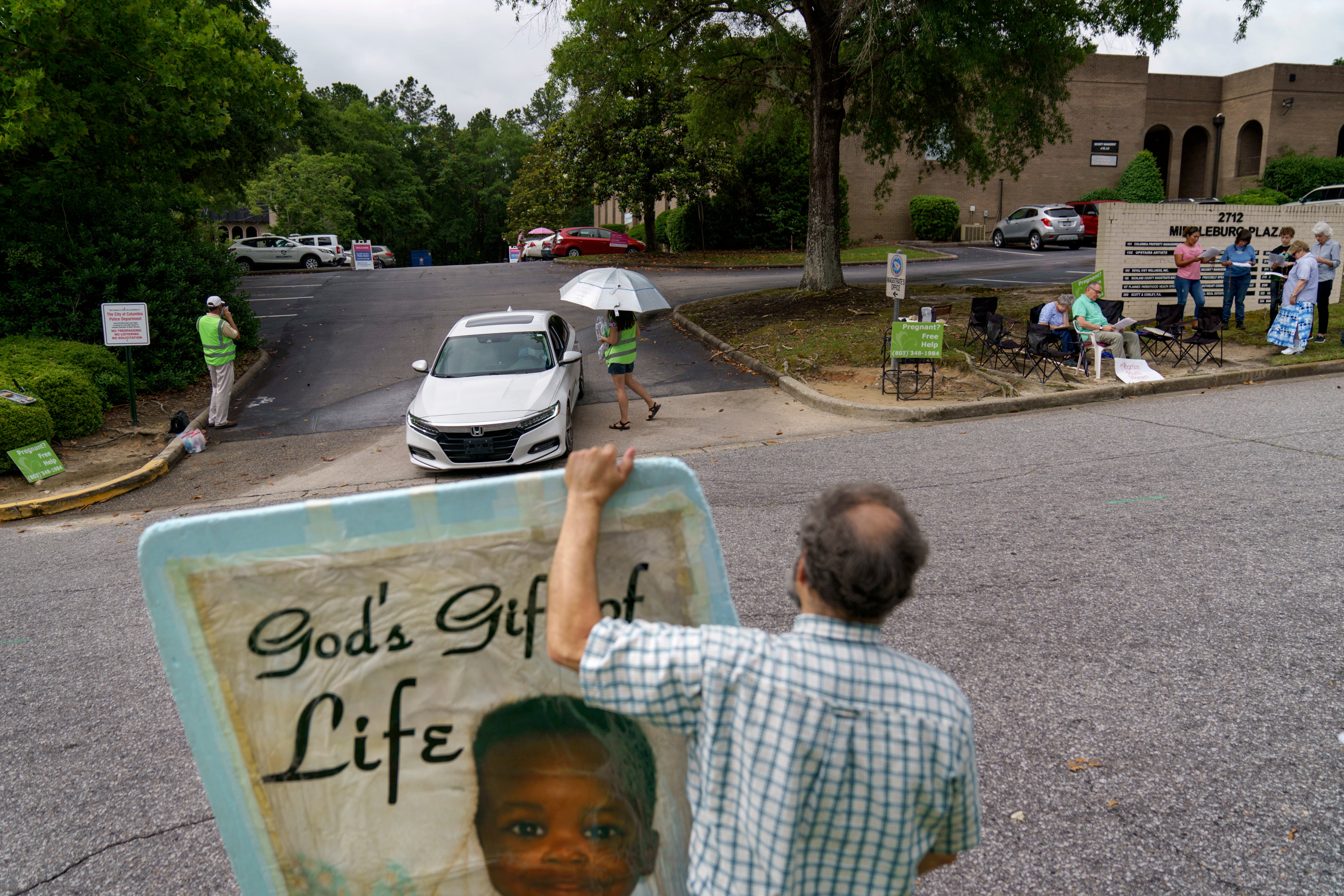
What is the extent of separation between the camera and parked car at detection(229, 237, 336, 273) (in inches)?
1426

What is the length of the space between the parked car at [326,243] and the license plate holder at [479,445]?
3257 cm

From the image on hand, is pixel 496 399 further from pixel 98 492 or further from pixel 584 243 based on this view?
pixel 584 243

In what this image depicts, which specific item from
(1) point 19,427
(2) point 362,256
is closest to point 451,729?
(1) point 19,427

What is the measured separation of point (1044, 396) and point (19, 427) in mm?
12339

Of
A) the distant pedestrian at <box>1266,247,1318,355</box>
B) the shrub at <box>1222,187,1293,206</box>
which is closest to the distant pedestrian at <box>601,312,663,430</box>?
the distant pedestrian at <box>1266,247,1318,355</box>

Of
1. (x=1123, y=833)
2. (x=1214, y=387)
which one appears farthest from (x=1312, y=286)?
(x=1123, y=833)

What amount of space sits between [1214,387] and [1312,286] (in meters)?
2.46

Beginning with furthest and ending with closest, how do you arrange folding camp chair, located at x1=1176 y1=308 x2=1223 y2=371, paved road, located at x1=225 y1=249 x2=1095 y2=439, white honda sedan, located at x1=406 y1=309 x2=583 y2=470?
1. paved road, located at x1=225 y1=249 x2=1095 y2=439
2. folding camp chair, located at x1=1176 y1=308 x2=1223 y2=371
3. white honda sedan, located at x1=406 y1=309 x2=583 y2=470

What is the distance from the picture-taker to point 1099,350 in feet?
40.0

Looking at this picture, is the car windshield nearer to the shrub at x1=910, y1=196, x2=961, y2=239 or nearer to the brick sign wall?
the brick sign wall

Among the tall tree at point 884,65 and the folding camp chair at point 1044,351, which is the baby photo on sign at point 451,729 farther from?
the tall tree at point 884,65

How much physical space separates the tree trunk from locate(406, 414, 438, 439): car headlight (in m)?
10.5

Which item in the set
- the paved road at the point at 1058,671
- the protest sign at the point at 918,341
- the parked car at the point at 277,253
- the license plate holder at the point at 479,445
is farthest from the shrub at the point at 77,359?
the parked car at the point at 277,253

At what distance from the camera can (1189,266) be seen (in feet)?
46.5
